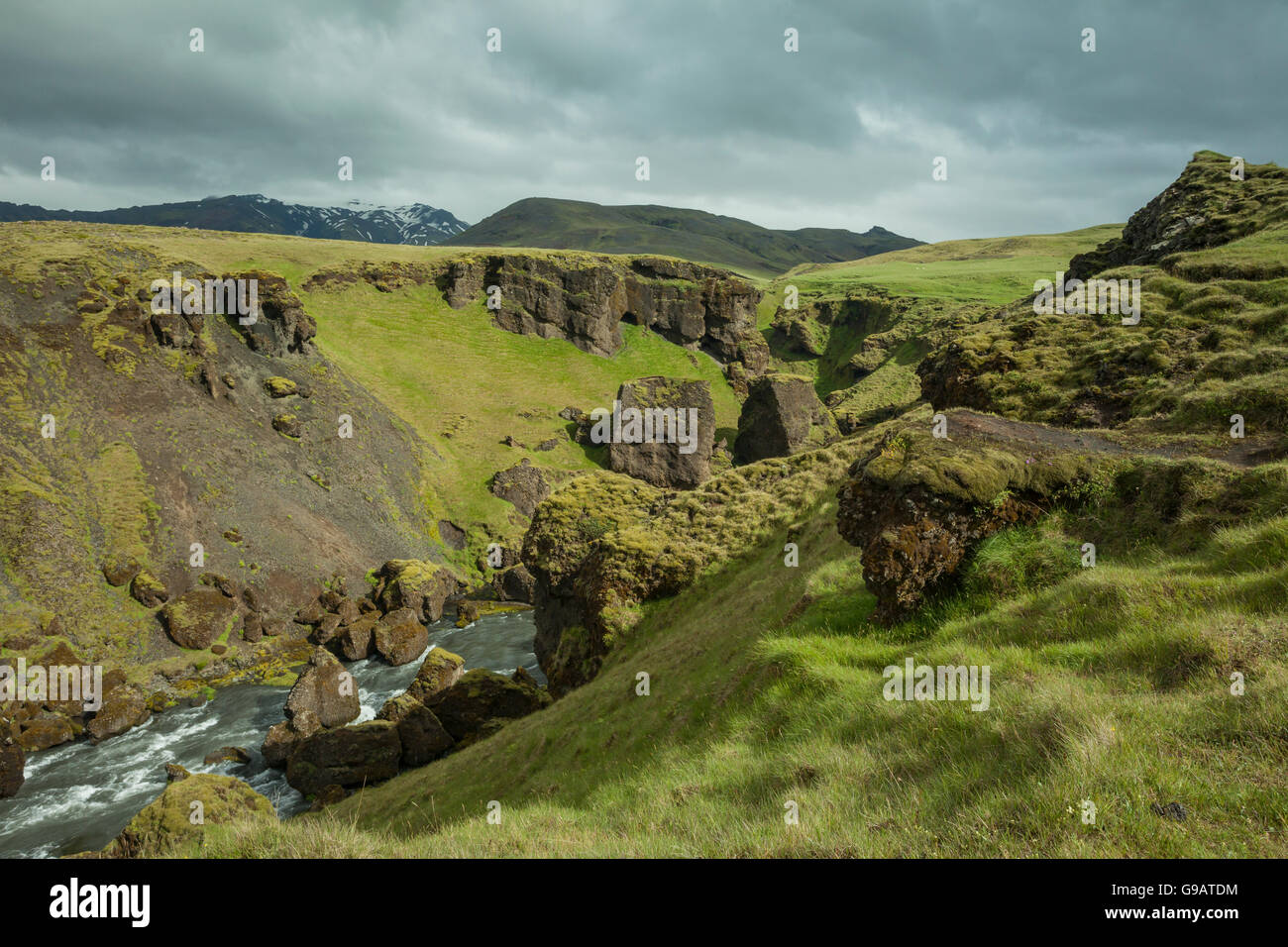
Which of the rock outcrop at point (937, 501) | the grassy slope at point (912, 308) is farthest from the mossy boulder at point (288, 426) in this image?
the grassy slope at point (912, 308)

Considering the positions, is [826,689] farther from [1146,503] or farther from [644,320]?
[644,320]

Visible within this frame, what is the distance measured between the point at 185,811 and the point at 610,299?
111 m

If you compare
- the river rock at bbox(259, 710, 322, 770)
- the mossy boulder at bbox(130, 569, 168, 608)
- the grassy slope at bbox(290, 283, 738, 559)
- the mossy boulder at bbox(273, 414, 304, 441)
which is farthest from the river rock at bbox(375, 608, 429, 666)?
the mossy boulder at bbox(273, 414, 304, 441)

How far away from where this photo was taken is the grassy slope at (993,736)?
4246 millimetres

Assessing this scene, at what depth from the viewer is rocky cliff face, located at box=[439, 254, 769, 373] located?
11369 centimetres

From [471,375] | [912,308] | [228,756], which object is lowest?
[228,756]

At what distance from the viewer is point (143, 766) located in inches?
1250

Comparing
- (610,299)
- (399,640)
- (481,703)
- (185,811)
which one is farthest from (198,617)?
(610,299)

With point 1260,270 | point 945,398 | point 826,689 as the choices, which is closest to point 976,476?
point 826,689

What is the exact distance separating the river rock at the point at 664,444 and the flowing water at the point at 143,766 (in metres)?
42.9

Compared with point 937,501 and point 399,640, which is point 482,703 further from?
point 937,501

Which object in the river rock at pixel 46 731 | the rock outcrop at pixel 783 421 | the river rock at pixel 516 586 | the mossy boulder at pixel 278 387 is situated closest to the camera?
the river rock at pixel 46 731

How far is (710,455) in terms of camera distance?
8925cm

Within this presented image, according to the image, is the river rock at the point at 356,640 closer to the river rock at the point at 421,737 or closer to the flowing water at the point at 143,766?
the flowing water at the point at 143,766
